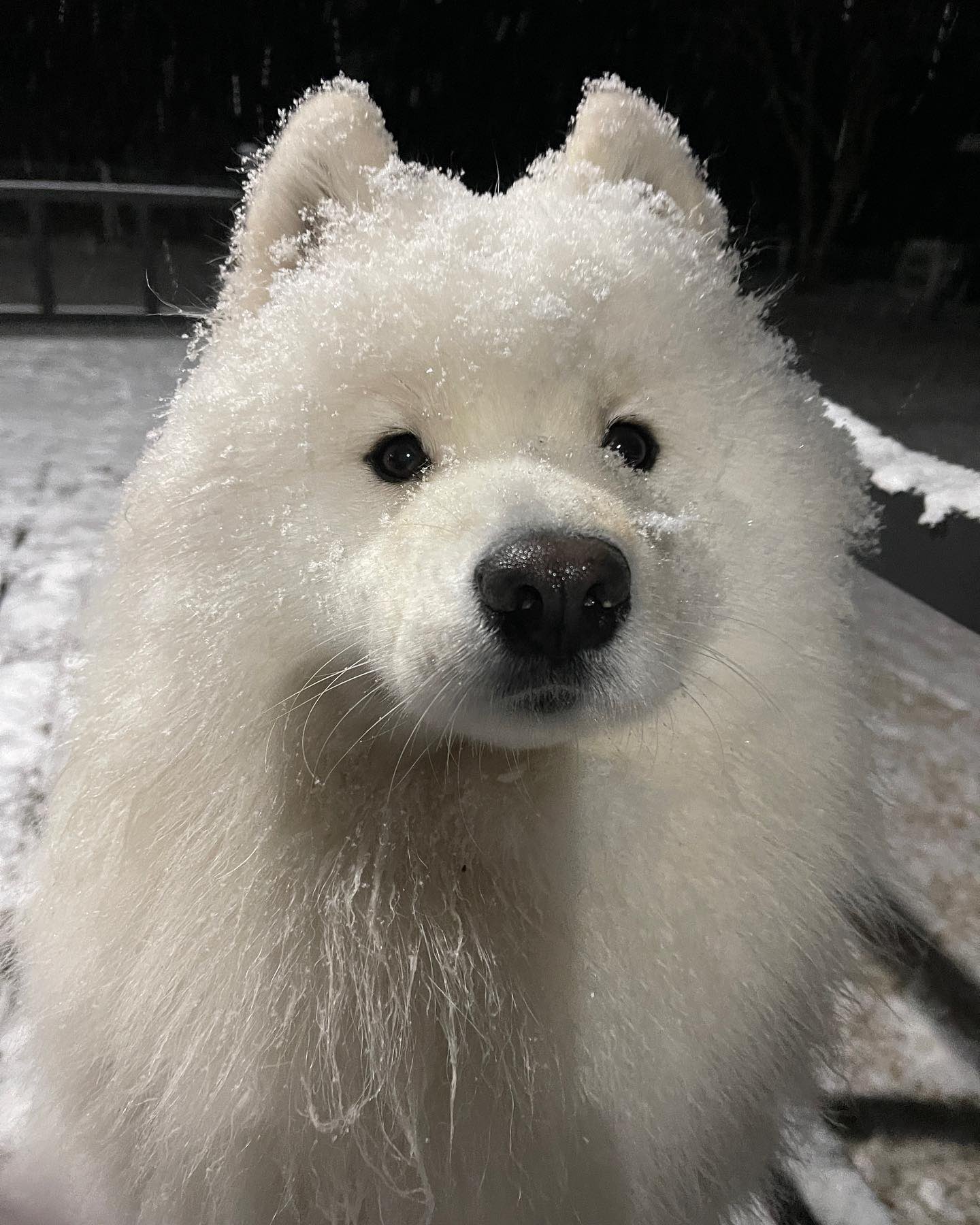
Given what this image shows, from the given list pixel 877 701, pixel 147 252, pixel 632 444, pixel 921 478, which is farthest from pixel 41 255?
pixel 921 478

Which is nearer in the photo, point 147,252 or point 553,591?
point 553,591

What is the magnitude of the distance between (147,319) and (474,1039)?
95 centimetres

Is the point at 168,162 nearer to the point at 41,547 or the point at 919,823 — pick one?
the point at 41,547

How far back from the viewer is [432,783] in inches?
24.4

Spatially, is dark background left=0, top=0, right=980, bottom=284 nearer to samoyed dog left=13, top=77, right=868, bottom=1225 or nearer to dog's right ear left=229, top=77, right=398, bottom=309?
dog's right ear left=229, top=77, right=398, bottom=309

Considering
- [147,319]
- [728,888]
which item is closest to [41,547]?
[147,319]

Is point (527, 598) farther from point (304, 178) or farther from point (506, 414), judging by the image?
point (304, 178)

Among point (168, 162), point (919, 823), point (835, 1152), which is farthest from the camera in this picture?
point (919, 823)

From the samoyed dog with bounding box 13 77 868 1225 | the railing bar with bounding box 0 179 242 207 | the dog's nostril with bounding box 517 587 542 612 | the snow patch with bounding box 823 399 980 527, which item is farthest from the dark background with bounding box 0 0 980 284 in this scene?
the dog's nostril with bounding box 517 587 542 612

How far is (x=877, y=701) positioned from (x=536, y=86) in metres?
0.83

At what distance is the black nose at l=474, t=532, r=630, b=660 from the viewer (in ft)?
1.55

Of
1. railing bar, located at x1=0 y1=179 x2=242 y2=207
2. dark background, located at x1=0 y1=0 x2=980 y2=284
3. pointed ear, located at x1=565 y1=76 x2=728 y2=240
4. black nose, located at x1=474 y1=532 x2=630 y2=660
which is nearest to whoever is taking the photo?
black nose, located at x1=474 y1=532 x2=630 y2=660

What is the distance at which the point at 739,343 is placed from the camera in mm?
698

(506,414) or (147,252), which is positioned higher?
(506,414)
